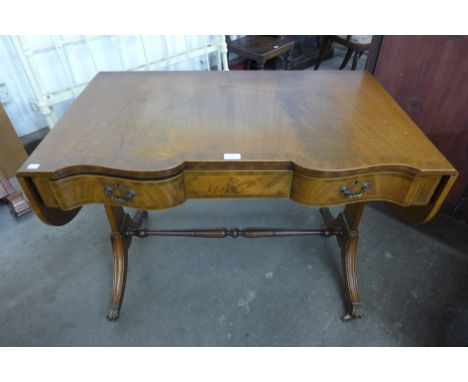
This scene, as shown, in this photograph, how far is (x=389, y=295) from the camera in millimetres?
1568

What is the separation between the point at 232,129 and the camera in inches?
41.9

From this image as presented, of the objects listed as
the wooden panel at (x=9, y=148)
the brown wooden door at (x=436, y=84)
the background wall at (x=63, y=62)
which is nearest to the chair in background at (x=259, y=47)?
the background wall at (x=63, y=62)

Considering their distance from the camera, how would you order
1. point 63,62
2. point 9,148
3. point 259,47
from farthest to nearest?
point 259,47 < point 9,148 < point 63,62

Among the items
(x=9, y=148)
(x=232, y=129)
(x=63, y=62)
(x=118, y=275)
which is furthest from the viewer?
(x=9, y=148)

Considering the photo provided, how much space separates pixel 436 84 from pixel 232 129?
1213 mm

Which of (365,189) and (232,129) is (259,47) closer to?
(232,129)

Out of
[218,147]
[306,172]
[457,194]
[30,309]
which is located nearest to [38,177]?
[218,147]

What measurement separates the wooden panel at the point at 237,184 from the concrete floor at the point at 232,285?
2.43ft

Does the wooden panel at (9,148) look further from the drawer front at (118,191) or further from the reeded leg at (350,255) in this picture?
the reeded leg at (350,255)

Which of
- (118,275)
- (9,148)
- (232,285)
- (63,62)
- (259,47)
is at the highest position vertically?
(63,62)

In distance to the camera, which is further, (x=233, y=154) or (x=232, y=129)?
(x=232, y=129)

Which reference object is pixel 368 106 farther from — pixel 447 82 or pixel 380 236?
pixel 380 236

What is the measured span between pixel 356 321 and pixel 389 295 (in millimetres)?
247

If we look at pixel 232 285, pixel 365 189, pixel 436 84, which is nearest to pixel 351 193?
pixel 365 189
